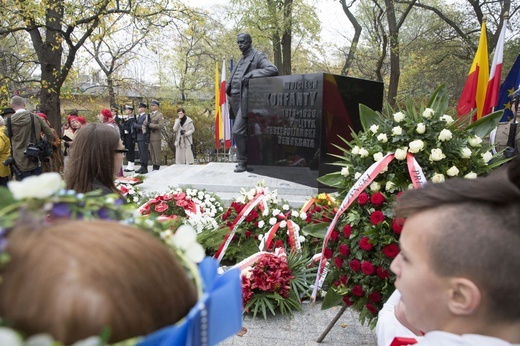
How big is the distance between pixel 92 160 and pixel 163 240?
1.67 metres

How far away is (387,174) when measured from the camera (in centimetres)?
243

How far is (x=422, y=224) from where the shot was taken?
3.13 feet

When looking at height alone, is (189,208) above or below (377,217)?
below

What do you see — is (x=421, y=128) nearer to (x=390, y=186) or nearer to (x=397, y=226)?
(x=390, y=186)

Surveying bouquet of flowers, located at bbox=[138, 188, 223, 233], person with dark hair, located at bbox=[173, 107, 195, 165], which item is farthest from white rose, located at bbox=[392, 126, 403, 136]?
person with dark hair, located at bbox=[173, 107, 195, 165]

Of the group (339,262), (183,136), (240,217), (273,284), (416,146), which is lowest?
(273,284)

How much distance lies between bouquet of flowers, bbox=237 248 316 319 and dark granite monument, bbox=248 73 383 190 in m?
2.12

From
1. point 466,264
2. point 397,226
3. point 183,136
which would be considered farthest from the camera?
point 183,136

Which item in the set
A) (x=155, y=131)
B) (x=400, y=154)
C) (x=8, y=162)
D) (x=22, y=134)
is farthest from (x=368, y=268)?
(x=155, y=131)

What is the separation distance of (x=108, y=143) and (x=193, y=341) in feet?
6.07

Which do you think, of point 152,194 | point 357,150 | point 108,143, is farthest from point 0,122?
point 357,150

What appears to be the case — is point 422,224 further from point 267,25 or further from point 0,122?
point 267,25

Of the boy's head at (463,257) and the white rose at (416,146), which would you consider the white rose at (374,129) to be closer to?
the white rose at (416,146)

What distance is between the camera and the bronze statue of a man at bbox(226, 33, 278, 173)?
727cm
